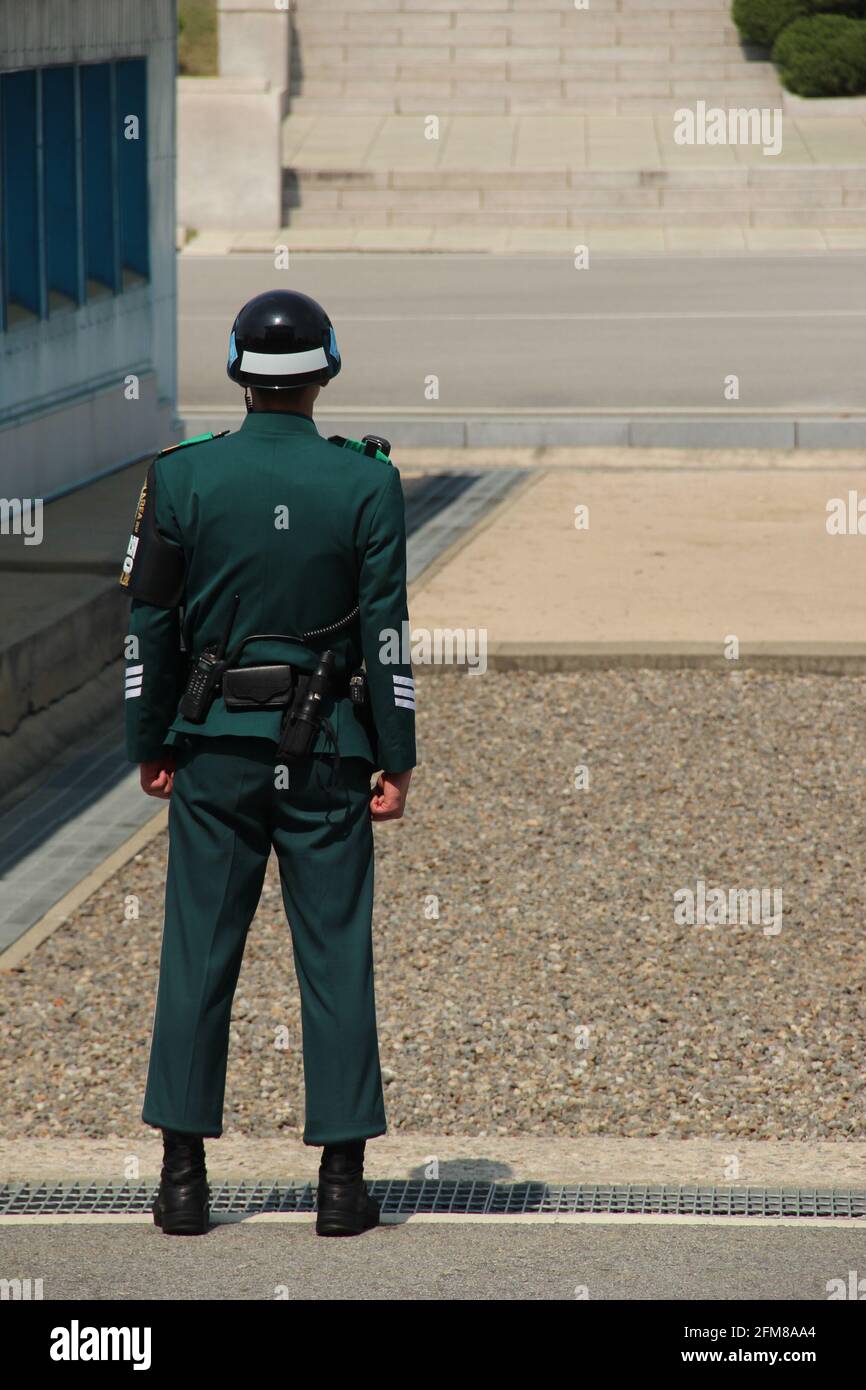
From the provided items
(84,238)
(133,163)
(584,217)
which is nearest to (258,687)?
(84,238)

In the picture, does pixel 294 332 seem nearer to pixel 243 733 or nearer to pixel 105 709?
pixel 243 733

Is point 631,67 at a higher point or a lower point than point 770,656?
higher

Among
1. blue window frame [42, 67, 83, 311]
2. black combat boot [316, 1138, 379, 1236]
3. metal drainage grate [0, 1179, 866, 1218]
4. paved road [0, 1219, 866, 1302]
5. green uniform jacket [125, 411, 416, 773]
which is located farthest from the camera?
blue window frame [42, 67, 83, 311]

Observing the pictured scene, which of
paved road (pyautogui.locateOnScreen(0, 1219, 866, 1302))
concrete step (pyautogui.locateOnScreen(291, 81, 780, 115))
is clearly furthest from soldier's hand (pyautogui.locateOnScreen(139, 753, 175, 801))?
concrete step (pyautogui.locateOnScreen(291, 81, 780, 115))

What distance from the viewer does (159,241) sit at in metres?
12.6

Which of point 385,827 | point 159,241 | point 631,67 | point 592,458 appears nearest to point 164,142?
point 159,241

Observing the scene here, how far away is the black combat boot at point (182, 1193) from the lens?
165 inches

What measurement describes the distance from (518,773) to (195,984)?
3973 millimetres

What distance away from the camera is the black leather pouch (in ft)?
13.4

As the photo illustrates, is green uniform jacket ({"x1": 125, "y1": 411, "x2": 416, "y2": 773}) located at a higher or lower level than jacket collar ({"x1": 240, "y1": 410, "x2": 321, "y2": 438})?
lower

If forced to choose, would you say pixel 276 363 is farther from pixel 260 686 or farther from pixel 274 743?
pixel 274 743

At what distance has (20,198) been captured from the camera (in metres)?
Answer: 10.6

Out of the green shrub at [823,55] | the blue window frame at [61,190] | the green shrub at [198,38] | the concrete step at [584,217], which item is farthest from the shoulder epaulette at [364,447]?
the green shrub at [198,38]

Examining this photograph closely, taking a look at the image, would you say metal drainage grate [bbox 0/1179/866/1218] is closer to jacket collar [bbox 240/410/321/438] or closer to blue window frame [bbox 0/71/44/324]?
jacket collar [bbox 240/410/321/438]
